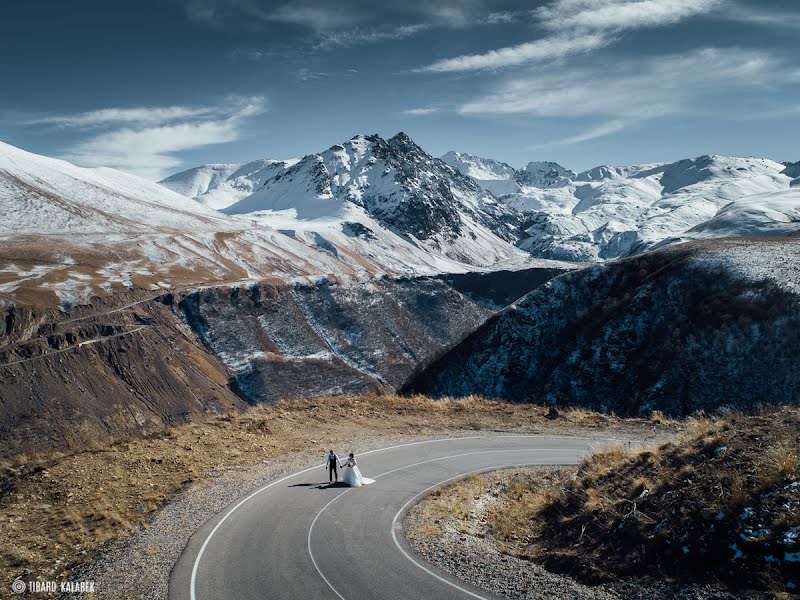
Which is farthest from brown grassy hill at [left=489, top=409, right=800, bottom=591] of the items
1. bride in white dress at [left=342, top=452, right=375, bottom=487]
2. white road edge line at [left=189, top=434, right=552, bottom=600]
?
white road edge line at [left=189, top=434, right=552, bottom=600]

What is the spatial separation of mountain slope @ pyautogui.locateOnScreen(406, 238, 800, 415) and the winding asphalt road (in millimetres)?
20549

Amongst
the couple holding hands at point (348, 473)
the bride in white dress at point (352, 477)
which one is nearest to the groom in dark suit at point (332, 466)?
the couple holding hands at point (348, 473)

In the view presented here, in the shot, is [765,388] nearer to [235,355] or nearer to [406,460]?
[406,460]

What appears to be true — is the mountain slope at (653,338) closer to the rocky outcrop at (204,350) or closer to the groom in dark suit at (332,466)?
the rocky outcrop at (204,350)

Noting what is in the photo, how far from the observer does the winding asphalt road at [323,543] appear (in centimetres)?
1189

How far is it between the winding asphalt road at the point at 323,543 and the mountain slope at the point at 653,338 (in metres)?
20.5

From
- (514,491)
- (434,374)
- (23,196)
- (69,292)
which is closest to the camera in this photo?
(514,491)

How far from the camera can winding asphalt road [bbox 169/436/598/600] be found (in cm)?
1189

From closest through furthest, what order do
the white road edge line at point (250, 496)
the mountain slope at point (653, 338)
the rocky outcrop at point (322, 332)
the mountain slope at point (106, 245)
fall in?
the white road edge line at point (250, 496) < the mountain slope at point (653, 338) < the rocky outcrop at point (322, 332) < the mountain slope at point (106, 245)

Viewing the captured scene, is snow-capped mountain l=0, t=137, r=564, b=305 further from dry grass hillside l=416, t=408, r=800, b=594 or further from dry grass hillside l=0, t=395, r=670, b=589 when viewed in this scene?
dry grass hillside l=416, t=408, r=800, b=594

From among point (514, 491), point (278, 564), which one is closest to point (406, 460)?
point (514, 491)

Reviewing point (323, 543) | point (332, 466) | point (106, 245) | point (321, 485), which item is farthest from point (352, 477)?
point (106, 245)

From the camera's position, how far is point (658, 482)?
1348 centimetres

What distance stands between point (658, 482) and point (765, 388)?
88.4ft
